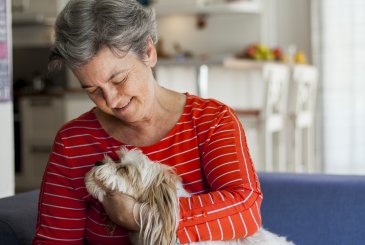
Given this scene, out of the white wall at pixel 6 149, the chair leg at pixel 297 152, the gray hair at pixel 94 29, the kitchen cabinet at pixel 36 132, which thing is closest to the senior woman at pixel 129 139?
the gray hair at pixel 94 29

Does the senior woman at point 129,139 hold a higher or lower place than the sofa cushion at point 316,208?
higher

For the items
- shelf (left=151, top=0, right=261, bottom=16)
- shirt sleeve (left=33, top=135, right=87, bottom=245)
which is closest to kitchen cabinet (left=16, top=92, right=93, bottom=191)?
shelf (left=151, top=0, right=261, bottom=16)

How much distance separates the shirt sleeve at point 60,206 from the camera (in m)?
1.67

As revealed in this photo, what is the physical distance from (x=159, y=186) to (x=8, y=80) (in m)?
1.91

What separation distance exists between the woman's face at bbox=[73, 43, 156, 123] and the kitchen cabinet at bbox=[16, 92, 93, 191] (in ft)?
15.5

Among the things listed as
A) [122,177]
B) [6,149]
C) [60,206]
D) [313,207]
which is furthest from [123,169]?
[6,149]

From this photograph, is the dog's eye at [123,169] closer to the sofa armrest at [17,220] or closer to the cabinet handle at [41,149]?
the sofa armrest at [17,220]

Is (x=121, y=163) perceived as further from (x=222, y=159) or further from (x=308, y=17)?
(x=308, y=17)

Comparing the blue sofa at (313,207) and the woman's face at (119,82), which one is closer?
the woman's face at (119,82)

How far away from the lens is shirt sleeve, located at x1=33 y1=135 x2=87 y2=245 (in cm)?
167

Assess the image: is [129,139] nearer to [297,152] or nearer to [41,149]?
[297,152]

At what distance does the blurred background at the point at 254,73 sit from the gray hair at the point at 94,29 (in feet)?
12.1

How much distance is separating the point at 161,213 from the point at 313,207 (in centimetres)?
68

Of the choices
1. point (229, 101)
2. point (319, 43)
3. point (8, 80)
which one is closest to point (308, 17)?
point (319, 43)
